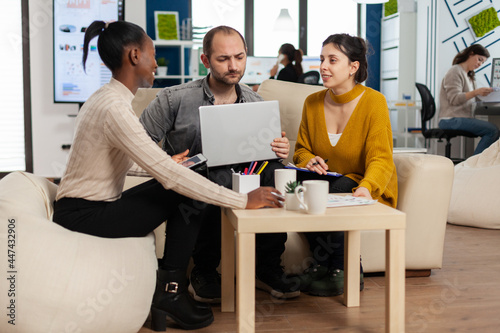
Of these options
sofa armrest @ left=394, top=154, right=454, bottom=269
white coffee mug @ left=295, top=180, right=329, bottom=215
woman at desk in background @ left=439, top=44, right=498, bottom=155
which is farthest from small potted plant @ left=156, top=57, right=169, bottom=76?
white coffee mug @ left=295, top=180, right=329, bottom=215

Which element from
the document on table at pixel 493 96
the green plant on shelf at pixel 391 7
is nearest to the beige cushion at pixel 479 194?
the document on table at pixel 493 96

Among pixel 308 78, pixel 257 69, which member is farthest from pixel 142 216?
pixel 257 69

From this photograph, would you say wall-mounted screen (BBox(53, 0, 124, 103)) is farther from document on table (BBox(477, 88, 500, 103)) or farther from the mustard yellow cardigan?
the mustard yellow cardigan

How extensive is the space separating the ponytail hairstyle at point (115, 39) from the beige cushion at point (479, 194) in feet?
8.36

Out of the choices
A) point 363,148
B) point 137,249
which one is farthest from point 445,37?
point 137,249

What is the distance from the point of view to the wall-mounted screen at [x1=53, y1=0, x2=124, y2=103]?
571 cm

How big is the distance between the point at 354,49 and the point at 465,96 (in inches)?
137

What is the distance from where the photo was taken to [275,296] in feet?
6.75

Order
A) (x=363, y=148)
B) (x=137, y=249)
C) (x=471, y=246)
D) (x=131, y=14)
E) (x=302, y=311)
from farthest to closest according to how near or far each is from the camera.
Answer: (x=131, y=14)
(x=471, y=246)
(x=363, y=148)
(x=302, y=311)
(x=137, y=249)

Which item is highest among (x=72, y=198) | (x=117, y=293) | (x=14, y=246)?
(x=72, y=198)

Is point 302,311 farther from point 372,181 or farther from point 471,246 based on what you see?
point 471,246

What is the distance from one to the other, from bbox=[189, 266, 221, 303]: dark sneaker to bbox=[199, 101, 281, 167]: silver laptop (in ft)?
1.36

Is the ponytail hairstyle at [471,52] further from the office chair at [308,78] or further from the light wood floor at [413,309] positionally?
the light wood floor at [413,309]

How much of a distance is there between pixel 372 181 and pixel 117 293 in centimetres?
96
